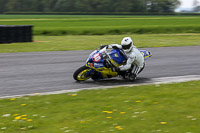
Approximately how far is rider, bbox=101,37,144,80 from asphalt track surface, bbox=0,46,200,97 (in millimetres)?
403

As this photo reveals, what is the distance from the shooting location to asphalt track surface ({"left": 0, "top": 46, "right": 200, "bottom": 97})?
32.5 feet

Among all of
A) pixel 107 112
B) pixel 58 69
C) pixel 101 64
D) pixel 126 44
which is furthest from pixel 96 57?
pixel 107 112

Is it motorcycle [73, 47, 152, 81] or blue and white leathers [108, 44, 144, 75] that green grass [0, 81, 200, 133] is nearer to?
blue and white leathers [108, 44, 144, 75]

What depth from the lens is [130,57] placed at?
10.1m

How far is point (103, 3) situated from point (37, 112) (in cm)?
10010

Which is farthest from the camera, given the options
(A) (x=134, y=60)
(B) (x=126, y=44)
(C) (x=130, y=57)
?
(A) (x=134, y=60)

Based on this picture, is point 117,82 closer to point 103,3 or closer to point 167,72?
point 167,72

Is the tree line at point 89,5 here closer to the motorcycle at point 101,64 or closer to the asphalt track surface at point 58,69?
the asphalt track surface at point 58,69

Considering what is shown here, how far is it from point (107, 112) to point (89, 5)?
99605 millimetres

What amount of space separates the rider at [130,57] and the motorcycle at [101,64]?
0.45 feet

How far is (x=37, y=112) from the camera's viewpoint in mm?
7098

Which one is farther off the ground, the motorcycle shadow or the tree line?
the tree line

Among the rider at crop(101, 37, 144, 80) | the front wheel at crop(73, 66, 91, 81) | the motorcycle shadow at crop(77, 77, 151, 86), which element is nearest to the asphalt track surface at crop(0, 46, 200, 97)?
the motorcycle shadow at crop(77, 77, 151, 86)

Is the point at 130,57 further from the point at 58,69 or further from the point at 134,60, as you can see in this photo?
the point at 58,69
